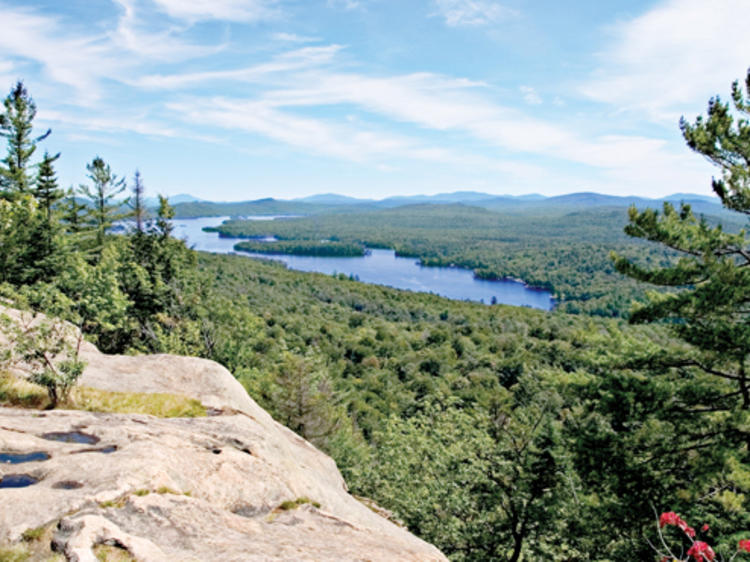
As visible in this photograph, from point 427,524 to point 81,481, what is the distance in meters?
9.68

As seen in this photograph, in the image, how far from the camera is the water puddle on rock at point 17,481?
4.84 meters

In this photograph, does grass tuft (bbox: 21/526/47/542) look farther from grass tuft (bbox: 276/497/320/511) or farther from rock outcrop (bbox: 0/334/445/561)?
grass tuft (bbox: 276/497/320/511)

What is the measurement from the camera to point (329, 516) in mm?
6203

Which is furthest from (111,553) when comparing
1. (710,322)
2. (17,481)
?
(710,322)

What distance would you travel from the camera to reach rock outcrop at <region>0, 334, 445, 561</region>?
427 centimetres

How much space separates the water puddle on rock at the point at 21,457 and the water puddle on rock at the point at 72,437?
1.74ft

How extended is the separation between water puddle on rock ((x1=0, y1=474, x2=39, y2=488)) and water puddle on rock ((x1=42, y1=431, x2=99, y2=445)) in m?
1.04

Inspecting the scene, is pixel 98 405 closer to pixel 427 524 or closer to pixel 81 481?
pixel 81 481

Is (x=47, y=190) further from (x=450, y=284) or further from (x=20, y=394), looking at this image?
(x=450, y=284)

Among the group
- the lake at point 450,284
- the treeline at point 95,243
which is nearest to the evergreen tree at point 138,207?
the treeline at point 95,243

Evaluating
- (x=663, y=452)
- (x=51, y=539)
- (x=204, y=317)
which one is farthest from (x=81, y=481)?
(x=204, y=317)

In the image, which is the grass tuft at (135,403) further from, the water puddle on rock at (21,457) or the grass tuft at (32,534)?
the grass tuft at (32,534)

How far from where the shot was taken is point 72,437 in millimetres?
6230

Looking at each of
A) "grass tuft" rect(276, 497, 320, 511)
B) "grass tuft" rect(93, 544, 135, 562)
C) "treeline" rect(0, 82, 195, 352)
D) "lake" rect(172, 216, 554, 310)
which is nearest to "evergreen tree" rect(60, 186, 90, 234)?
"treeline" rect(0, 82, 195, 352)
